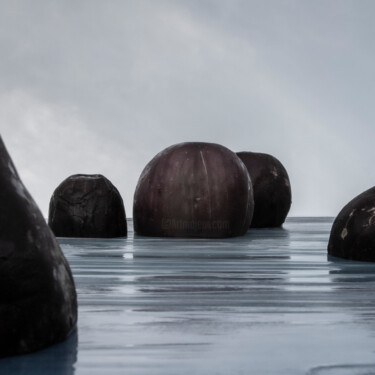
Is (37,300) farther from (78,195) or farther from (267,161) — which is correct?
(267,161)

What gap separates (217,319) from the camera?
4.51ft

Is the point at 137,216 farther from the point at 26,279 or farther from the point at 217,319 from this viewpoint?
the point at 26,279

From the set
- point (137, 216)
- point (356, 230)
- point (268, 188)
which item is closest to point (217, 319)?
point (356, 230)

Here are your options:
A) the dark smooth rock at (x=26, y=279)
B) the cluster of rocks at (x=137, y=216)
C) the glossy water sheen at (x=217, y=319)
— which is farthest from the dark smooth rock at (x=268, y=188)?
the dark smooth rock at (x=26, y=279)

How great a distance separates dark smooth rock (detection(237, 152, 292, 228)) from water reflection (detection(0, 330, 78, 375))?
363 cm

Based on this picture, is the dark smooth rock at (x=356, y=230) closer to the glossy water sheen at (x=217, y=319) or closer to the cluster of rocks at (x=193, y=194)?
the glossy water sheen at (x=217, y=319)

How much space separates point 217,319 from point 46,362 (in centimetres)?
40

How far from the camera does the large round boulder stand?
149 inches

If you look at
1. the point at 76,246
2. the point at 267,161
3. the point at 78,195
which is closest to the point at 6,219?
the point at 76,246

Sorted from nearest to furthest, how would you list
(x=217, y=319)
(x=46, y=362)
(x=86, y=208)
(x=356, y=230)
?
(x=46, y=362)
(x=217, y=319)
(x=356, y=230)
(x=86, y=208)

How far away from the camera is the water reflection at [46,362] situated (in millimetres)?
1012

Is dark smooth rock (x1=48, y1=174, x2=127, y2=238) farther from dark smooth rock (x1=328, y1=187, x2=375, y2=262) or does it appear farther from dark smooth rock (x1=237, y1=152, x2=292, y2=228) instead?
dark smooth rock (x1=328, y1=187, x2=375, y2=262)

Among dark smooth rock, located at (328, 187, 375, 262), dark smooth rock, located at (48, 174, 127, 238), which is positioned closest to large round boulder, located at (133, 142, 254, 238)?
dark smooth rock, located at (48, 174, 127, 238)

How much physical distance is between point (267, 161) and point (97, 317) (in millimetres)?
3518
